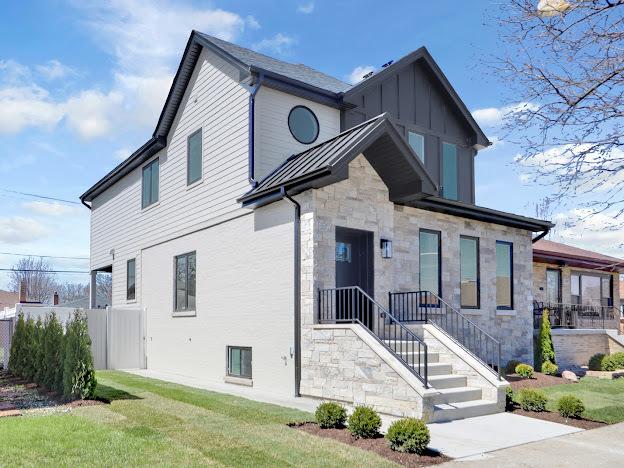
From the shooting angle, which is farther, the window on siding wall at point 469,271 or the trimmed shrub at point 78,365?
the window on siding wall at point 469,271

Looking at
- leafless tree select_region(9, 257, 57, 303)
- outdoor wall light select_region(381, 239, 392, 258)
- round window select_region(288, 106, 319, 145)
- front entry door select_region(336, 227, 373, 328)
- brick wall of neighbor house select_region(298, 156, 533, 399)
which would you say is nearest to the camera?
brick wall of neighbor house select_region(298, 156, 533, 399)

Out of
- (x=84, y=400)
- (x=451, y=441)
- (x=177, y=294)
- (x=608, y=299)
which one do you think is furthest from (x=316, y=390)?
(x=608, y=299)

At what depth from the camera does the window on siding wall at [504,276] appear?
16.0 meters

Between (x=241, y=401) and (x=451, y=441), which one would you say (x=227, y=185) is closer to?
(x=241, y=401)

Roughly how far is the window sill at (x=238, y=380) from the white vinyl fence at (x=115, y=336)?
6.00 meters

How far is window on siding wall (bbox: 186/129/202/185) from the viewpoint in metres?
16.1

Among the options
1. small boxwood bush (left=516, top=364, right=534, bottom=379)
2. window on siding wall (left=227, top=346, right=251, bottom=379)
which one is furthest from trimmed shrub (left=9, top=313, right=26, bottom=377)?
small boxwood bush (left=516, top=364, right=534, bottom=379)

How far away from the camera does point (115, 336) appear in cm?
1883

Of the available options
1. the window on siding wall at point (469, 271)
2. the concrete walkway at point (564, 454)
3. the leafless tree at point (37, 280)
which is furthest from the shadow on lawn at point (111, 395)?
the leafless tree at point (37, 280)

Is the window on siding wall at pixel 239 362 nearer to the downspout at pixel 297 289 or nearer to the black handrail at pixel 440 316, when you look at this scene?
the downspout at pixel 297 289

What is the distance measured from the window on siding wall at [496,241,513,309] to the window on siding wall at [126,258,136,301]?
12.0 metres

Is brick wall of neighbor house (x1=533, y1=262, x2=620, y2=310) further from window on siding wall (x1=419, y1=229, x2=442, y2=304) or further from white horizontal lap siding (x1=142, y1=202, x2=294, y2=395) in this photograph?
white horizontal lap siding (x1=142, y1=202, x2=294, y2=395)

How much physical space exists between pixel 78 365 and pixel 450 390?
6814 millimetres

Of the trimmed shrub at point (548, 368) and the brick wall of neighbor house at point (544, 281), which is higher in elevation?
the brick wall of neighbor house at point (544, 281)
